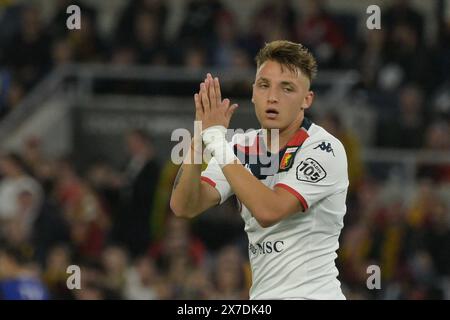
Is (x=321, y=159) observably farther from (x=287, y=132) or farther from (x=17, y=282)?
(x=17, y=282)

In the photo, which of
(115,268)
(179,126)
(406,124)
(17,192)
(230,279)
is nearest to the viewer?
(230,279)

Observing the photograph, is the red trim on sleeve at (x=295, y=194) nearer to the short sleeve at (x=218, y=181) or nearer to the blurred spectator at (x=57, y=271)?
the short sleeve at (x=218, y=181)

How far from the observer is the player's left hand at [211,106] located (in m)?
6.16

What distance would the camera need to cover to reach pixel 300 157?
20.8ft

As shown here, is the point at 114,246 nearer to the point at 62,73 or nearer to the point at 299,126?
the point at 62,73

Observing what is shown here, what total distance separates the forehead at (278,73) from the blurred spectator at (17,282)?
5293 mm

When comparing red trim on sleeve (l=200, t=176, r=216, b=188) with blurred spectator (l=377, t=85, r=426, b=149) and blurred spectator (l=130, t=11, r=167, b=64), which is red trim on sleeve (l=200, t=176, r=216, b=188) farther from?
blurred spectator (l=130, t=11, r=167, b=64)

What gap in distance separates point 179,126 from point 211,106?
30.1 feet

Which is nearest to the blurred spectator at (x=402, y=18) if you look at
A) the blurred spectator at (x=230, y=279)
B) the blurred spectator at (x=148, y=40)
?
the blurred spectator at (x=148, y=40)

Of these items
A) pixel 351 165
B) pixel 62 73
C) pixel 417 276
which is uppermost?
pixel 62 73

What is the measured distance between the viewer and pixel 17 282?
1137cm

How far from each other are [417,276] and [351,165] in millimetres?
1703

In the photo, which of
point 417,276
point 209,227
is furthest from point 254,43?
point 417,276

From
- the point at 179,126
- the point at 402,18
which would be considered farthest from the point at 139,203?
the point at 402,18
